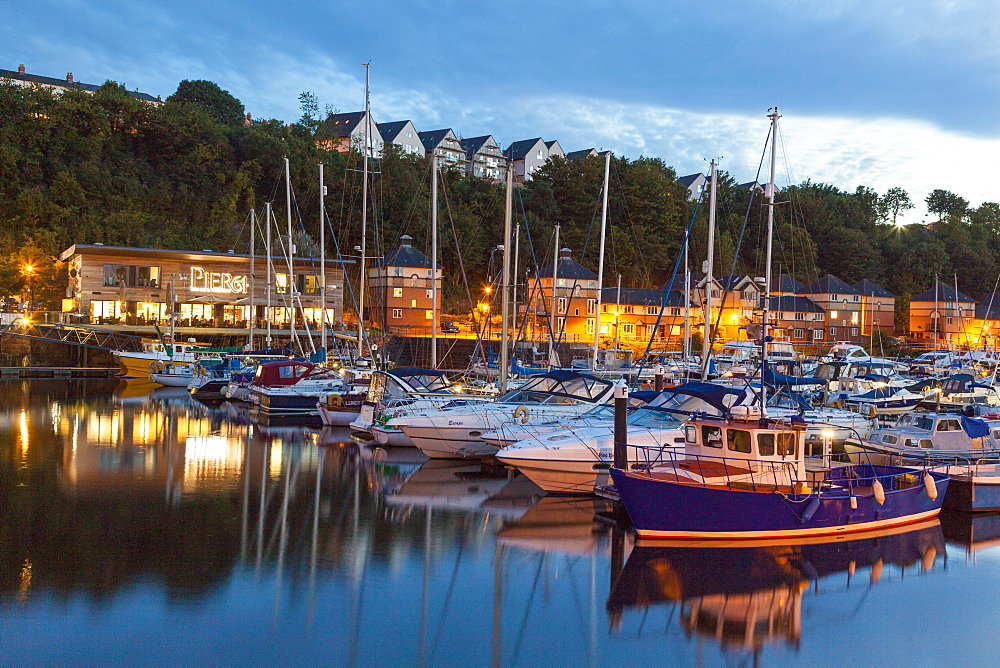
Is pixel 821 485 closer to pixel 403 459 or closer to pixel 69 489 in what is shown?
pixel 403 459

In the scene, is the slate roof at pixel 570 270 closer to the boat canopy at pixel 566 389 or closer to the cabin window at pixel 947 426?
the boat canopy at pixel 566 389

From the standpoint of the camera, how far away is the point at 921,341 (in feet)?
300

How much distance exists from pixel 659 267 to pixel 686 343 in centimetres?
4325

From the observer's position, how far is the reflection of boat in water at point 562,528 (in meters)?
16.3

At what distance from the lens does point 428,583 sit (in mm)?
14109

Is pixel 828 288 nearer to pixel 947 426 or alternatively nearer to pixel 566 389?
pixel 566 389

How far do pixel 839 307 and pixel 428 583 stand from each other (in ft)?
269

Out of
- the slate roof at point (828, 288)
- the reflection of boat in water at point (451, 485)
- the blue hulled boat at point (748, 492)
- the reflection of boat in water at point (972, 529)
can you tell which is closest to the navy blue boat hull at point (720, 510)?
the blue hulled boat at point (748, 492)

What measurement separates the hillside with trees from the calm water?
42.4 m

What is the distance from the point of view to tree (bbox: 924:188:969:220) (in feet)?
485

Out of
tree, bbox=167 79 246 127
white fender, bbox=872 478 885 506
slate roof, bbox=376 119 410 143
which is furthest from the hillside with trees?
white fender, bbox=872 478 885 506

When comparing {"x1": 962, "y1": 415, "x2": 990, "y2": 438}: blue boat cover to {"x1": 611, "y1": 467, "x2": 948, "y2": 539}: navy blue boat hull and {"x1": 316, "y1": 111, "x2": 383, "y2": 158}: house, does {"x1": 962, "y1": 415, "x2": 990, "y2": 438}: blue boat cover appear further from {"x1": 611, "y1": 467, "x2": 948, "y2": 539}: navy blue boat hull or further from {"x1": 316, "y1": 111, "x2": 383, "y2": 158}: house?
{"x1": 316, "y1": 111, "x2": 383, "y2": 158}: house

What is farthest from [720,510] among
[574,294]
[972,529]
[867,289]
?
[867,289]

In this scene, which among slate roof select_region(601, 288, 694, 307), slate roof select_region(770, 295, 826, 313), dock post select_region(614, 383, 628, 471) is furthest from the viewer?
slate roof select_region(770, 295, 826, 313)
